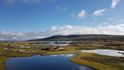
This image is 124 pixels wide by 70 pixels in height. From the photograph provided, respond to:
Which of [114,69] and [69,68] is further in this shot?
[69,68]

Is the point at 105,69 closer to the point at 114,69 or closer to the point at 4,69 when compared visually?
the point at 114,69

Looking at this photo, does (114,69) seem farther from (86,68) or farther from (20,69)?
(20,69)

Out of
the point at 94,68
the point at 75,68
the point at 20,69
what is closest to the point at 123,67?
the point at 94,68

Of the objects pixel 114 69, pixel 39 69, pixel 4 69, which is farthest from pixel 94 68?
pixel 4 69

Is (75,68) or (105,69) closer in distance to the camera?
(105,69)

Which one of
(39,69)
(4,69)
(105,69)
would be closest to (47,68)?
(39,69)

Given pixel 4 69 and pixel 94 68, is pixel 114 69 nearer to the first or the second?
pixel 94 68
